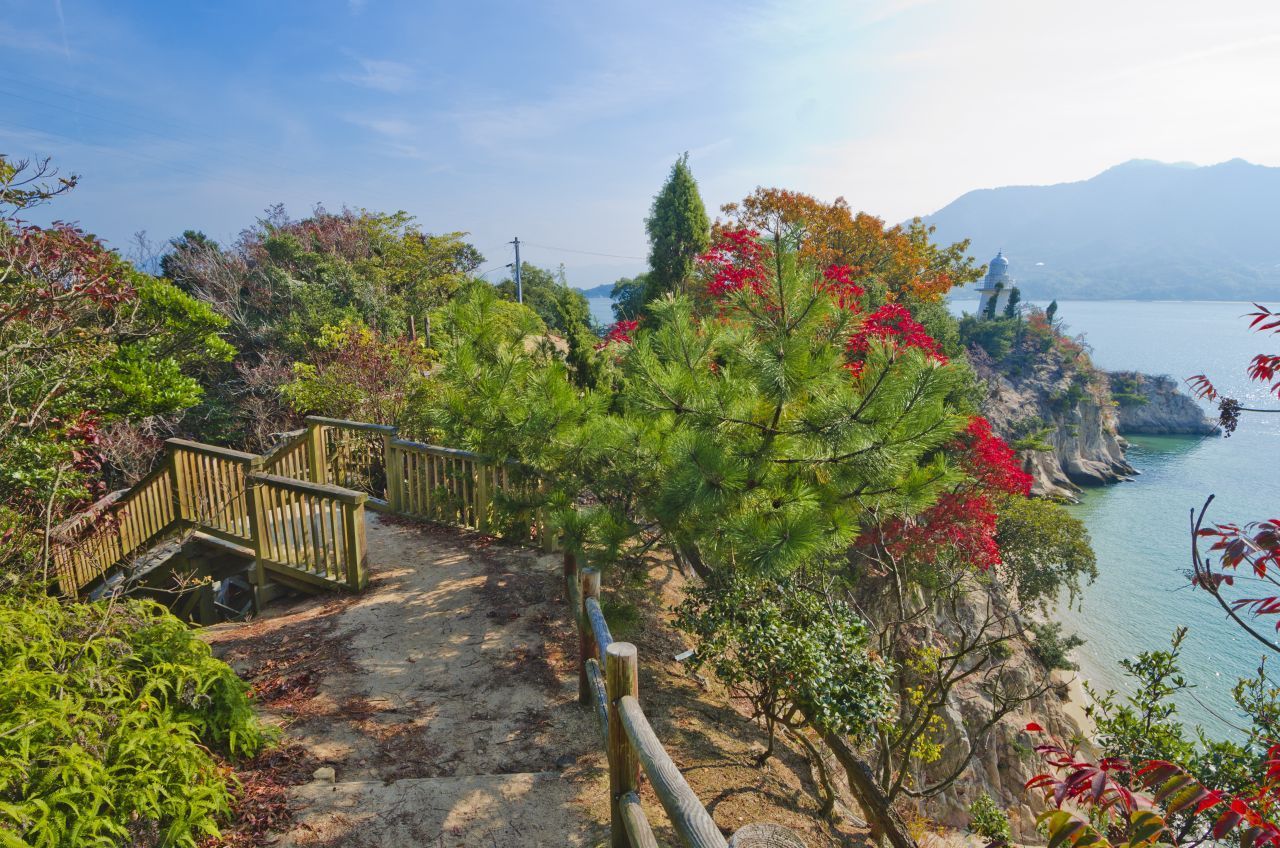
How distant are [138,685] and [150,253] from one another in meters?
16.5

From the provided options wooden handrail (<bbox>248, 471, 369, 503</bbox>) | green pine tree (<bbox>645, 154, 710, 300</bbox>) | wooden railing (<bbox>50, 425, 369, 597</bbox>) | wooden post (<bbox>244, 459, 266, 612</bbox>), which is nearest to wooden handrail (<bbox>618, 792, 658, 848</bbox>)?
wooden handrail (<bbox>248, 471, 369, 503</bbox>)

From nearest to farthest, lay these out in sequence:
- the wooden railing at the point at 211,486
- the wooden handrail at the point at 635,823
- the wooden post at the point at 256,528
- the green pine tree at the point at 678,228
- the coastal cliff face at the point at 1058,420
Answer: the wooden handrail at the point at 635,823 < the wooden post at the point at 256,528 < the wooden railing at the point at 211,486 < the green pine tree at the point at 678,228 < the coastal cliff face at the point at 1058,420

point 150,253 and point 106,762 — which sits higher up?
point 150,253

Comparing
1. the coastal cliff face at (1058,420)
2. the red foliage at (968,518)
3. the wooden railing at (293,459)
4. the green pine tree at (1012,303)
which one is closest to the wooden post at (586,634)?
the wooden railing at (293,459)

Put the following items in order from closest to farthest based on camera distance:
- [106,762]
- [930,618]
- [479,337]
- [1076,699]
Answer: [106,762] < [479,337] < [930,618] < [1076,699]

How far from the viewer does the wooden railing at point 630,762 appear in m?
1.78

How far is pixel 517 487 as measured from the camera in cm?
567

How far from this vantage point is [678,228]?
16.4 meters

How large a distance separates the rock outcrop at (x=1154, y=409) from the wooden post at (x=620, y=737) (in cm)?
4403

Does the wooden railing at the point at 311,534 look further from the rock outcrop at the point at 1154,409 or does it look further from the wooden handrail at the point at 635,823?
the rock outcrop at the point at 1154,409

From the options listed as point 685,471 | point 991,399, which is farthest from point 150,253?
point 991,399

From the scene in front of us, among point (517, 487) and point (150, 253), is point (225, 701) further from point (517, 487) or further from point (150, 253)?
point (150, 253)

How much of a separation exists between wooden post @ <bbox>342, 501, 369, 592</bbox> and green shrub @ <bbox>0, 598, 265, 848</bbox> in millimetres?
2026

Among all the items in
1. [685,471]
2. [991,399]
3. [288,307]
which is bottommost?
[991,399]
